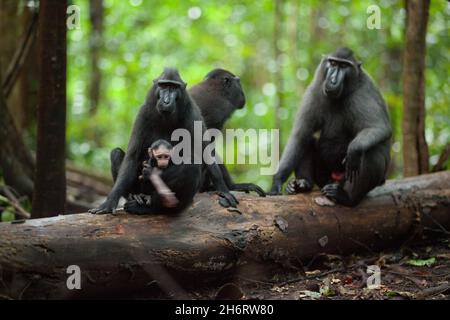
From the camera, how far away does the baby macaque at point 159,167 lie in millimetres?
5117

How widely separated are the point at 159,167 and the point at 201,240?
2.78 ft

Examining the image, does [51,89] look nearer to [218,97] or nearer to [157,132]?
[157,132]

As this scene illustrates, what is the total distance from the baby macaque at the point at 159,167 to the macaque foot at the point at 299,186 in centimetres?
175

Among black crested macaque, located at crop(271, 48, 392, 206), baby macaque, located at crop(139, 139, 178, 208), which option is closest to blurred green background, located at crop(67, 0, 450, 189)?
black crested macaque, located at crop(271, 48, 392, 206)

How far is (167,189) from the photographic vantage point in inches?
203

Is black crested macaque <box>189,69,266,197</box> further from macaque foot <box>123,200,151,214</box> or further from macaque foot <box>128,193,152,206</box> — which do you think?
macaque foot <box>123,200,151,214</box>

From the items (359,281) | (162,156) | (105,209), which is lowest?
(359,281)

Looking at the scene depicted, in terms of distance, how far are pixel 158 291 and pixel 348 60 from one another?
137 inches

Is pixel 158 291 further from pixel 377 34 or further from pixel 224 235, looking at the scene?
pixel 377 34

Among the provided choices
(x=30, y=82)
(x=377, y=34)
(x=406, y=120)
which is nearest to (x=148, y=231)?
(x=406, y=120)

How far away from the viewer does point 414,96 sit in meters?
7.84
